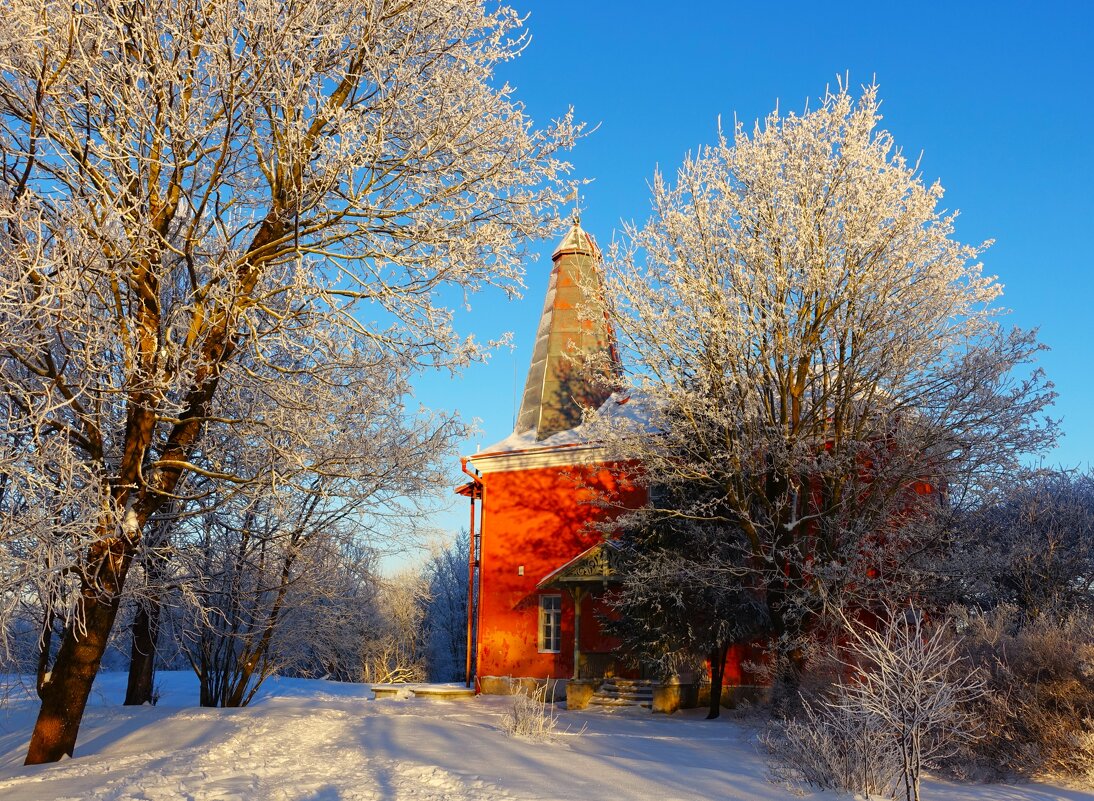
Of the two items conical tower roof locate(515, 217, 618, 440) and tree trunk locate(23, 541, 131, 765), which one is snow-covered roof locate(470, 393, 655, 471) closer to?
conical tower roof locate(515, 217, 618, 440)

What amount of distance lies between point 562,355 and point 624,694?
27.0 feet

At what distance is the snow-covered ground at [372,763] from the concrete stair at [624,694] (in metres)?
4.72

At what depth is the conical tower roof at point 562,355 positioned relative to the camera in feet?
72.8

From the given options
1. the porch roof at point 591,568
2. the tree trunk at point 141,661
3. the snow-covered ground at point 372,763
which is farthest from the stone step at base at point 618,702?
the tree trunk at point 141,661

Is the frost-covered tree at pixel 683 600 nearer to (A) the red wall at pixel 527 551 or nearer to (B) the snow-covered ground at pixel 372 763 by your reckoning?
(B) the snow-covered ground at pixel 372 763

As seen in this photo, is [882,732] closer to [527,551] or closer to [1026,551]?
[1026,551]

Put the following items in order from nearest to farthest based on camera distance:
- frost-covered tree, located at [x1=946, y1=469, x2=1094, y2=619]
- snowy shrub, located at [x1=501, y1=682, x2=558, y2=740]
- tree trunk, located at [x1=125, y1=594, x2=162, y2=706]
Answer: snowy shrub, located at [x1=501, y1=682, x2=558, y2=740] → tree trunk, located at [x1=125, y1=594, x2=162, y2=706] → frost-covered tree, located at [x1=946, y1=469, x2=1094, y2=619]

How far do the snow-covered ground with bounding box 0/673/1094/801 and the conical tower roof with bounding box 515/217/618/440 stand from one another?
33.6ft

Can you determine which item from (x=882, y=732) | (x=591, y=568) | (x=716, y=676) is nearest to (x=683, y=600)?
(x=716, y=676)

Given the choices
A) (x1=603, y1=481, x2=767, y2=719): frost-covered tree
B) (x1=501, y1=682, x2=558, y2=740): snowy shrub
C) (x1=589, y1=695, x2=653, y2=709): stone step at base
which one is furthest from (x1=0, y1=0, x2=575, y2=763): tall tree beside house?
(x1=589, y1=695, x2=653, y2=709): stone step at base

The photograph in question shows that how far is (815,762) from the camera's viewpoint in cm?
747

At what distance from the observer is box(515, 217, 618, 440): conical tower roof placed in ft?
72.8

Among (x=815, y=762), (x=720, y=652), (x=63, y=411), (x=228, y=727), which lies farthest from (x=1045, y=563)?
(x=63, y=411)

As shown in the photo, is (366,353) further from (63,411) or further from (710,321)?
(710,321)
